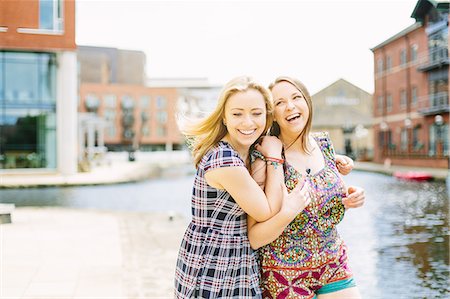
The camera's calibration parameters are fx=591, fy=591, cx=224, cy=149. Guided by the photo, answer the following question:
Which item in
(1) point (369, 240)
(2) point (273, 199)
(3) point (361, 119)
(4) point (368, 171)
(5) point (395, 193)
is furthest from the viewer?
(3) point (361, 119)

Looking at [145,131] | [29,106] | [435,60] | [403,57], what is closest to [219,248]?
[29,106]

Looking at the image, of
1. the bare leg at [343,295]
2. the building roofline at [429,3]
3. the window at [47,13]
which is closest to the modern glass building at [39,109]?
the window at [47,13]

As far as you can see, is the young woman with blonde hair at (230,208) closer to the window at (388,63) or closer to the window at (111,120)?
the window at (388,63)

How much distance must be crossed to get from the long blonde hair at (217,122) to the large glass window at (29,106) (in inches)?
856

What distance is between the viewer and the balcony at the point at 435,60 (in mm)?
27531

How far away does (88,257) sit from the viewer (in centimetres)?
615

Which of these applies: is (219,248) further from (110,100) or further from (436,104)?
(110,100)

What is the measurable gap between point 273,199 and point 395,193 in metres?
14.3

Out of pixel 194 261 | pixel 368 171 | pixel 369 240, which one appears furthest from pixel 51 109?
pixel 194 261

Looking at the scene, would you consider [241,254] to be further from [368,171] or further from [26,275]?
[368,171]

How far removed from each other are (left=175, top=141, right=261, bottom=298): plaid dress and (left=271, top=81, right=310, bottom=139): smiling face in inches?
9.9

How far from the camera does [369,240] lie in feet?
26.0

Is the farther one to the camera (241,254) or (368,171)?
(368,171)

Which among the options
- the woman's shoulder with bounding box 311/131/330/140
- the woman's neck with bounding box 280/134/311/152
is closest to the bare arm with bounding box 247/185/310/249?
the woman's neck with bounding box 280/134/311/152
